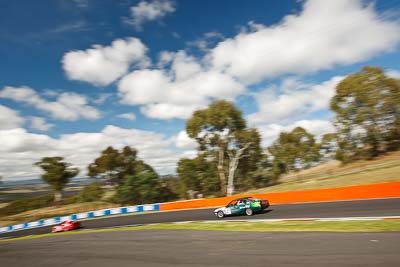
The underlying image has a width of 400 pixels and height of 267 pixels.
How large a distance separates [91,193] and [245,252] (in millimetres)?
69760

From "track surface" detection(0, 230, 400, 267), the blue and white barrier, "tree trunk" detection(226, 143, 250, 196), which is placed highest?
"tree trunk" detection(226, 143, 250, 196)

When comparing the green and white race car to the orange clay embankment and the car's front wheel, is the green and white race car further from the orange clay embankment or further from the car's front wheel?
the orange clay embankment

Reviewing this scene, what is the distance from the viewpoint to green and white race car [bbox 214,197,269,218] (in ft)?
62.2

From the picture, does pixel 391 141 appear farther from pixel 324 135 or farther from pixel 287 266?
pixel 287 266

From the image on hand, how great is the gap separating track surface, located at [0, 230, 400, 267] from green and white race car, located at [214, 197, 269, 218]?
23.5 ft

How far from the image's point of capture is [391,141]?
52281 millimetres

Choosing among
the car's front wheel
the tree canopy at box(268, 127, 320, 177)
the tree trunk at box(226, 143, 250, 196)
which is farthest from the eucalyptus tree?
the car's front wheel

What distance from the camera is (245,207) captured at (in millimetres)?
19281

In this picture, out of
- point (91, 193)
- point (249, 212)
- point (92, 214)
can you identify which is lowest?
point (249, 212)

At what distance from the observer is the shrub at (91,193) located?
7088 cm

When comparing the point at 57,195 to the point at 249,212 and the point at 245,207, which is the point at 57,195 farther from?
the point at 249,212

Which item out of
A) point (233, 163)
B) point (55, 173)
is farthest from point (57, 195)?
point (233, 163)

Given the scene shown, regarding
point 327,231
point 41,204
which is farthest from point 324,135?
point 41,204

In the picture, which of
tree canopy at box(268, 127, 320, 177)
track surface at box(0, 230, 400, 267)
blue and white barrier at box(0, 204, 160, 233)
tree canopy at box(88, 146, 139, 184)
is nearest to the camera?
track surface at box(0, 230, 400, 267)
